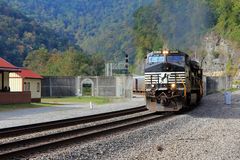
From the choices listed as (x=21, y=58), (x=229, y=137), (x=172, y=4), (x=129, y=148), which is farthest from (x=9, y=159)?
(x=21, y=58)

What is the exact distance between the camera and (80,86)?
62.0 meters

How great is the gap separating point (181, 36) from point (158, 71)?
36.4m

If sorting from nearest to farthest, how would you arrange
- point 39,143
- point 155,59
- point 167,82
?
point 39,143
point 167,82
point 155,59

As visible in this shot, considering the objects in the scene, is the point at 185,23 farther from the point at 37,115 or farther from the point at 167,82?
the point at 167,82

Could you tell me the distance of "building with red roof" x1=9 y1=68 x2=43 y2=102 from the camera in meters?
45.9

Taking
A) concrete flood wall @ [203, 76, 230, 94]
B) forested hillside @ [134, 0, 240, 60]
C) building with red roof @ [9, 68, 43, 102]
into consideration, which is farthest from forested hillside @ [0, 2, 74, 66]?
building with red roof @ [9, 68, 43, 102]

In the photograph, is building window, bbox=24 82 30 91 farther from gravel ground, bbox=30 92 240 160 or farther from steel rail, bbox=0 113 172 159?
steel rail, bbox=0 113 172 159

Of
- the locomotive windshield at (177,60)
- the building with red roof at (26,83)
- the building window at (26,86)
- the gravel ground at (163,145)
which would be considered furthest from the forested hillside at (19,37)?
the gravel ground at (163,145)

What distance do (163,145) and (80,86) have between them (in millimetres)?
50780

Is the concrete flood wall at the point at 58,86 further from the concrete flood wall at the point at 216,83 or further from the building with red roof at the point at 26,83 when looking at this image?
the concrete flood wall at the point at 216,83

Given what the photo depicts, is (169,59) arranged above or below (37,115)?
above

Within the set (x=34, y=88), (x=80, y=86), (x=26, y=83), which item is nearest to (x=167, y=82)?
(x=26, y=83)

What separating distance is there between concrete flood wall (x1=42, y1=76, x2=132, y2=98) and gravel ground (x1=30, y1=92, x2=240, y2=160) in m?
44.7

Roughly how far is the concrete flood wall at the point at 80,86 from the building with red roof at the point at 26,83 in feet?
33.8
